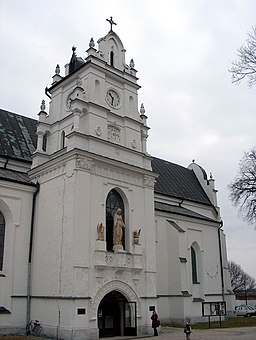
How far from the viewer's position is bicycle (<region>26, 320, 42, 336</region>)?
22.3 meters

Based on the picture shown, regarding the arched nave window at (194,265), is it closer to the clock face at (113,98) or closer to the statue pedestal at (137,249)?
the statue pedestal at (137,249)

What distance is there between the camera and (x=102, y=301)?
23.1 metres

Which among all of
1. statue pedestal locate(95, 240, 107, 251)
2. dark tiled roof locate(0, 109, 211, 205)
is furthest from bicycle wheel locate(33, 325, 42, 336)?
dark tiled roof locate(0, 109, 211, 205)

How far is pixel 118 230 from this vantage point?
24188 millimetres

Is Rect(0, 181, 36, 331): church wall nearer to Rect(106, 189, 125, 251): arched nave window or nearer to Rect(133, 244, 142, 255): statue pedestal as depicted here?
Rect(106, 189, 125, 251): arched nave window

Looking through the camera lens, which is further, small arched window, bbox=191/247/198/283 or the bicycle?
small arched window, bbox=191/247/198/283

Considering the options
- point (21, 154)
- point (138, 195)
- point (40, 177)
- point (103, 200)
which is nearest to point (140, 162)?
point (138, 195)

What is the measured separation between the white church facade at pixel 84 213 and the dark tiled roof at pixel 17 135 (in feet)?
0.35

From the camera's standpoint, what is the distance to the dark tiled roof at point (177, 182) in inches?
1636

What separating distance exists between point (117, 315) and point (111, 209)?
6.23 meters

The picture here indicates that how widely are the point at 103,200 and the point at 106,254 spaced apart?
314 centimetres

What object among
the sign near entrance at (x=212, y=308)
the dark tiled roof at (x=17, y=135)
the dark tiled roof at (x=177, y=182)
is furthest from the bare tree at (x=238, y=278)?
the dark tiled roof at (x=17, y=135)

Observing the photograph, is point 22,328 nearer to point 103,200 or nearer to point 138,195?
point 103,200

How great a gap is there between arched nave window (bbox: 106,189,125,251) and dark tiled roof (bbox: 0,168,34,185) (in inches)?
200
